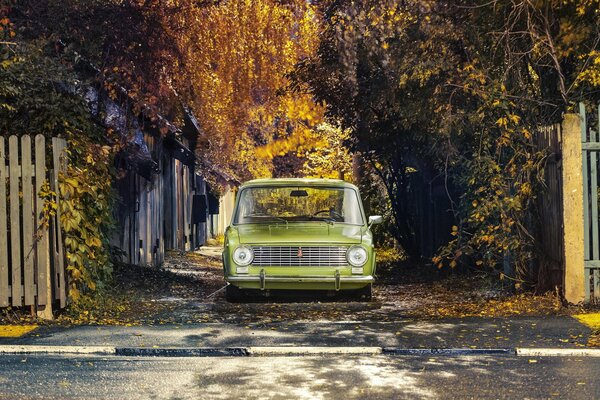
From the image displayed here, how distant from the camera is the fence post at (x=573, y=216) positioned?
12086mm

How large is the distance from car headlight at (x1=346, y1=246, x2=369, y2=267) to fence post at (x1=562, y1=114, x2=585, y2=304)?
2430 mm

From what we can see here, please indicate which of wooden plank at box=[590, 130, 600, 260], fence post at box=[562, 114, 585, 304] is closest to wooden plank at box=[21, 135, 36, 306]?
fence post at box=[562, 114, 585, 304]

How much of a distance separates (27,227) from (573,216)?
6138 millimetres

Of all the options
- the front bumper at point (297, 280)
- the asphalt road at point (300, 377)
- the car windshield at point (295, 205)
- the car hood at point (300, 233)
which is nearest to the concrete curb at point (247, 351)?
the asphalt road at point (300, 377)

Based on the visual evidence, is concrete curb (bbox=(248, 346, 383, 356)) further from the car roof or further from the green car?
the car roof

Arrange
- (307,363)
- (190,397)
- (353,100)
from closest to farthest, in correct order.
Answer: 1. (190,397)
2. (307,363)
3. (353,100)

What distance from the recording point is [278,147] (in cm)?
4812

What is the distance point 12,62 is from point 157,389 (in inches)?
246

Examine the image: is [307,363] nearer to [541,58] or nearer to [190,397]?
[190,397]

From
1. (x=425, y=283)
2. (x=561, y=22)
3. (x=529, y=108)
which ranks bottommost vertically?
(x=425, y=283)

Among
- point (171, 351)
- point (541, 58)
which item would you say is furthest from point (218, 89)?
point (171, 351)

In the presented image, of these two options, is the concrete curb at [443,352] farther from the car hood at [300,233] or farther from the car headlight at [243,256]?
the car headlight at [243,256]

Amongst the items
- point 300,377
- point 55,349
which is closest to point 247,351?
point 300,377

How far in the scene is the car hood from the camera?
514 inches
